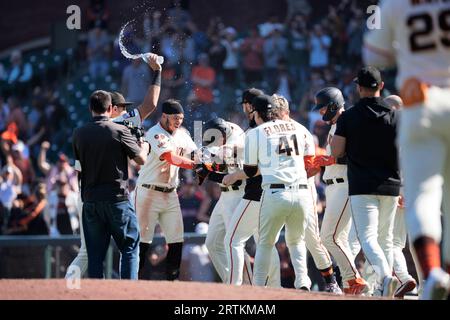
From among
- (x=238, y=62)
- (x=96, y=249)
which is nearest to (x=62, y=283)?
(x=96, y=249)

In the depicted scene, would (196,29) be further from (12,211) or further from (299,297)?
(299,297)

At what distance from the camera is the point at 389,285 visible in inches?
324

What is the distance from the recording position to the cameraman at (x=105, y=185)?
884 cm

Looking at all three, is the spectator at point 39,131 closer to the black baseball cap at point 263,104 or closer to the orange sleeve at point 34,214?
the orange sleeve at point 34,214

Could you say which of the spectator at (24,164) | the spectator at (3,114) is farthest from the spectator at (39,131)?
the spectator at (24,164)

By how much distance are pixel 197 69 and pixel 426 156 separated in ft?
44.2

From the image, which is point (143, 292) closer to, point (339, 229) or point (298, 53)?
point (339, 229)

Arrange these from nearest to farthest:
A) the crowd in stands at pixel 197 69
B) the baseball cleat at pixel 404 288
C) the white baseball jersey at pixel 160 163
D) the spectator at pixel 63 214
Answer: the baseball cleat at pixel 404 288 → the white baseball jersey at pixel 160 163 → the spectator at pixel 63 214 → the crowd in stands at pixel 197 69

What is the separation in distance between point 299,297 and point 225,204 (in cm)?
334

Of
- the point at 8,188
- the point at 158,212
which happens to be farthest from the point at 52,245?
the point at 158,212

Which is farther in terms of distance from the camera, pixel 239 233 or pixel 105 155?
pixel 239 233

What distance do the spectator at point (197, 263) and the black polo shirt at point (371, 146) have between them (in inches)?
194

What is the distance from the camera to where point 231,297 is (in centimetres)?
697

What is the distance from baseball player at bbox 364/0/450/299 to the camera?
589 cm
